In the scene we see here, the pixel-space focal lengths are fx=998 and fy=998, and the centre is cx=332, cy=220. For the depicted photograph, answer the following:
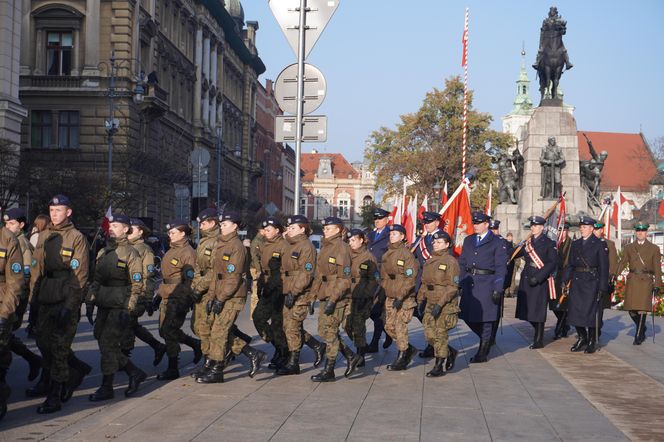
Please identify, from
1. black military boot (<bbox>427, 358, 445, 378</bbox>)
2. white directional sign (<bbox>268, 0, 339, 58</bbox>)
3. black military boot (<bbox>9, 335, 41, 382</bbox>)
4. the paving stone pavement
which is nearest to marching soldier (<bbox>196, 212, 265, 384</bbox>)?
the paving stone pavement

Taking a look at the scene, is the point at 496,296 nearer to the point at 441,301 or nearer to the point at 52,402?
the point at 441,301

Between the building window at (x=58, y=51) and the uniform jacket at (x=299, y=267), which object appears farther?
the building window at (x=58, y=51)

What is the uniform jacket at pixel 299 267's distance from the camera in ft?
35.8

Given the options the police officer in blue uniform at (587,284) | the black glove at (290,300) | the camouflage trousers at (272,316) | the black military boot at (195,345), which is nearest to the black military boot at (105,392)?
the black military boot at (195,345)

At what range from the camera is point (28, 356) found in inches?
397

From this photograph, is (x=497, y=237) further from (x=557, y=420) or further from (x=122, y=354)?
(x=122, y=354)

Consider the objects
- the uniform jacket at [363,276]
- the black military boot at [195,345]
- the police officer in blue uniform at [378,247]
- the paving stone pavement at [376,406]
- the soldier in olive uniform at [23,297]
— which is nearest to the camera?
the paving stone pavement at [376,406]

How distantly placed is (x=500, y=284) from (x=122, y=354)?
5092 millimetres

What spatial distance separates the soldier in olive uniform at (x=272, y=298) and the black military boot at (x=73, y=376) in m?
2.51

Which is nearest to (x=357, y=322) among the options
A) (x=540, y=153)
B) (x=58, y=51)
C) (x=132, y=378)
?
(x=132, y=378)

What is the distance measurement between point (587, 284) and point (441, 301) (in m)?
4.12

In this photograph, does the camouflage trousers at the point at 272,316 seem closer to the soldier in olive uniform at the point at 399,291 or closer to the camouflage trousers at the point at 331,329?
the camouflage trousers at the point at 331,329

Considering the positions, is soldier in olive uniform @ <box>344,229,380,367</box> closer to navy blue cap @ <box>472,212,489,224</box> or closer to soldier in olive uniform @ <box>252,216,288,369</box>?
soldier in olive uniform @ <box>252,216,288,369</box>

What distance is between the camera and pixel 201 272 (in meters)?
10.9
